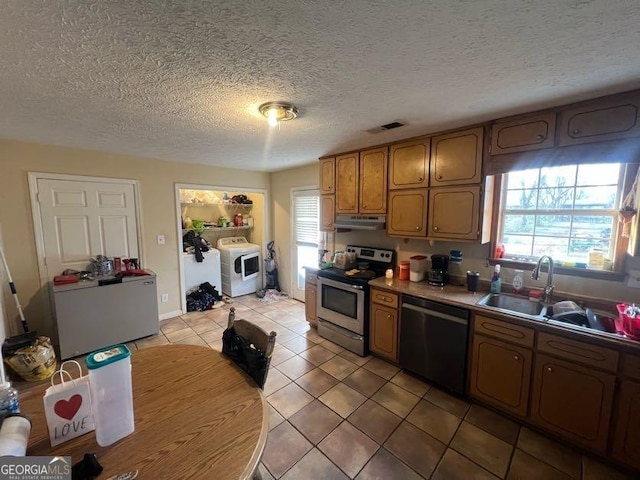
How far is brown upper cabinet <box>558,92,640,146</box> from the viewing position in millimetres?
1632

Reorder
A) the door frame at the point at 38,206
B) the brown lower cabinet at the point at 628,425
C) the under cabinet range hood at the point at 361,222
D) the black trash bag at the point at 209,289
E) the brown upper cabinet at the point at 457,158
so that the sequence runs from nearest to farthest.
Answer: the brown lower cabinet at the point at 628,425 → the brown upper cabinet at the point at 457,158 → the door frame at the point at 38,206 → the under cabinet range hood at the point at 361,222 → the black trash bag at the point at 209,289

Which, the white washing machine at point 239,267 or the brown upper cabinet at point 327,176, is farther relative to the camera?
the white washing machine at point 239,267

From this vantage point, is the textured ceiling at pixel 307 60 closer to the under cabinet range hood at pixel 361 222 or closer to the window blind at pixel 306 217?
the under cabinet range hood at pixel 361 222

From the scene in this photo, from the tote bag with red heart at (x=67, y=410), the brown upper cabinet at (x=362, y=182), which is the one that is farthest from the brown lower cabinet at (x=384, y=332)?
the tote bag with red heart at (x=67, y=410)

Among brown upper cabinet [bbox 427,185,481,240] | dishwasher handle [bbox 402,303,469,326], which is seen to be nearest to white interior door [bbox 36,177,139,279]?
dishwasher handle [bbox 402,303,469,326]

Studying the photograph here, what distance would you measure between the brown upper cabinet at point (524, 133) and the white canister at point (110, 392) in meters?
2.69

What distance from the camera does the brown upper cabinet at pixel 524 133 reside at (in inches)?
75.6

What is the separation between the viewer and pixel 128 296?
308 centimetres

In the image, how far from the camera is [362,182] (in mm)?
3068

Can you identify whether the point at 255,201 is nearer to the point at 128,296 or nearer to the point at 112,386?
the point at 128,296

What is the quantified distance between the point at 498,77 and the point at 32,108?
3089mm

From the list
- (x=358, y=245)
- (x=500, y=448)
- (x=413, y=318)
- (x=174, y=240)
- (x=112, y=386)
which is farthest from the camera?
(x=174, y=240)

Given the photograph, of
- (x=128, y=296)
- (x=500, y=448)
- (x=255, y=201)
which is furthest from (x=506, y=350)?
(x=255, y=201)

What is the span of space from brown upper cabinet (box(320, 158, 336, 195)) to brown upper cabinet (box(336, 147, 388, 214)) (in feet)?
0.23
